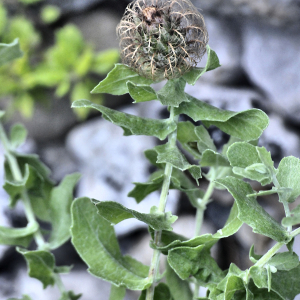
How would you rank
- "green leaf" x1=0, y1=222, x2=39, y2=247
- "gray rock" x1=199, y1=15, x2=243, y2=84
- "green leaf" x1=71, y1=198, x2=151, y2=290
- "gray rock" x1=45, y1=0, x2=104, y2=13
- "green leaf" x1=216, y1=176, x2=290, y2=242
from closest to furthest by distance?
"green leaf" x1=216, y1=176, x2=290, y2=242, "green leaf" x1=71, y1=198, x2=151, y2=290, "green leaf" x1=0, y1=222, x2=39, y2=247, "gray rock" x1=199, y1=15, x2=243, y2=84, "gray rock" x1=45, y1=0, x2=104, y2=13

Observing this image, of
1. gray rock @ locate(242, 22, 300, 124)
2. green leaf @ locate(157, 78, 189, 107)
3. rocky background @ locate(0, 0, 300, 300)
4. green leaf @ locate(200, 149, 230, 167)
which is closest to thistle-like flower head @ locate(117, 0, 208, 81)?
green leaf @ locate(157, 78, 189, 107)

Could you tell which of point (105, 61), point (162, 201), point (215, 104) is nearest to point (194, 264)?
point (162, 201)

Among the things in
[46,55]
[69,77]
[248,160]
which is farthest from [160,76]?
[46,55]

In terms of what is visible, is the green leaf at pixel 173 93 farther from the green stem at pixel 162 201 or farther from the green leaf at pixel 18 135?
the green leaf at pixel 18 135

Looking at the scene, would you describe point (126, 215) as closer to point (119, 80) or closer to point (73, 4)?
point (119, 80)

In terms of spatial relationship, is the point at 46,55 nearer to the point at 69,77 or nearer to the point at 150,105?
the point at 69,77

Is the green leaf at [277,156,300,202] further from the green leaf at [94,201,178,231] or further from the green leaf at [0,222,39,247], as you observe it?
the green leaf at [0,222,39,247]

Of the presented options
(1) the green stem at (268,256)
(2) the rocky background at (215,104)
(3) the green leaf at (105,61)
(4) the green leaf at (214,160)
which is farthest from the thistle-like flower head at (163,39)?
(3) the green leaf at (105,61)

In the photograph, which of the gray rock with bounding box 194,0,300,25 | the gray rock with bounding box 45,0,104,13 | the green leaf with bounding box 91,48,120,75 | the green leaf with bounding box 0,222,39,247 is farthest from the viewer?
the gray rock with bounding box 45,0,104,13

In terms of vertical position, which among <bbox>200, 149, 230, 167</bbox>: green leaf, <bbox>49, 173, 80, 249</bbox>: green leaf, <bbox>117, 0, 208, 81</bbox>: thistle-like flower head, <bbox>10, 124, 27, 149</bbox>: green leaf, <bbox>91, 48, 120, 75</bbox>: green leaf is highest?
<bbox>117, 0, 208, 81</bbox>: thistle-like flower head
